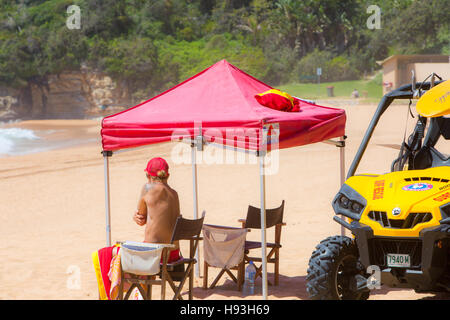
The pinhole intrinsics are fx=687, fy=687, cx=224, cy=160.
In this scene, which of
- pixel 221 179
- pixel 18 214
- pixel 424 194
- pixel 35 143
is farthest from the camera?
pixel 35 143

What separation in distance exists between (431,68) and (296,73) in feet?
66.5

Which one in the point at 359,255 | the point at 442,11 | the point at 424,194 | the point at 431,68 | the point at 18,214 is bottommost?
the point at 18,214

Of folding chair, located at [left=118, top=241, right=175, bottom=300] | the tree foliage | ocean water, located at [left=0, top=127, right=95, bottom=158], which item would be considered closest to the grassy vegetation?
the tree foliage

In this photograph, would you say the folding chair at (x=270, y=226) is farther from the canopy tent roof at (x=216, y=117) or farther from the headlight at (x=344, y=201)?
the headlight at (x=344, y=201)

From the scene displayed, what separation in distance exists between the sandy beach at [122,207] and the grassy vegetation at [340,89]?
24036mm

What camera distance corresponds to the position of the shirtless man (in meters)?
6.43

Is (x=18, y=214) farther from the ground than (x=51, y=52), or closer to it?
closer to it

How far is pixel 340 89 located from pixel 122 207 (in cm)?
4229

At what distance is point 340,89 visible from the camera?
54812 mm

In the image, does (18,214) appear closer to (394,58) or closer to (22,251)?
(22,251)

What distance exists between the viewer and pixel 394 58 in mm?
46094

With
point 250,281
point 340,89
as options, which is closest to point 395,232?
point 250,281

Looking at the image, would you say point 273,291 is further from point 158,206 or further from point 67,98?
point 67,98

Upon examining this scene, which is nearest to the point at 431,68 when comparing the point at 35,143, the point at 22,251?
the point at 35,143
